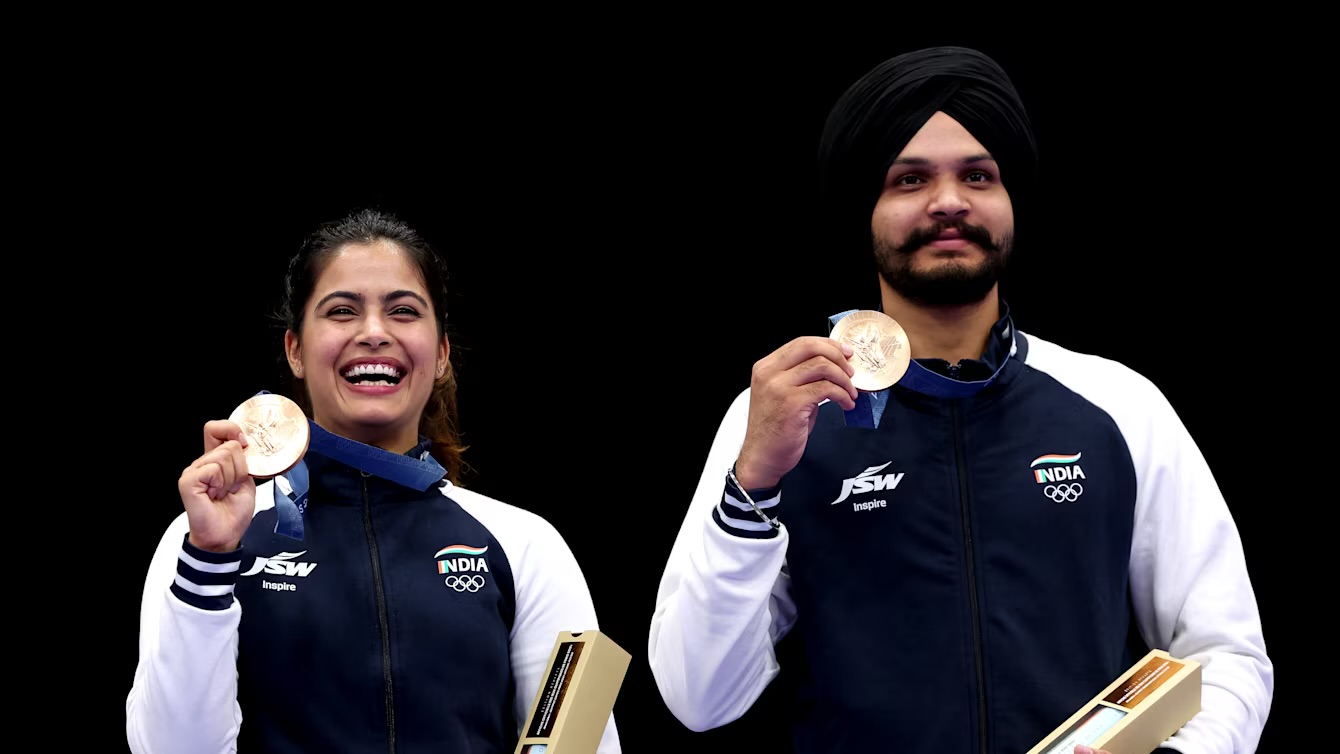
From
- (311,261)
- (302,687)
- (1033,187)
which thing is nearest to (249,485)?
(302,687)

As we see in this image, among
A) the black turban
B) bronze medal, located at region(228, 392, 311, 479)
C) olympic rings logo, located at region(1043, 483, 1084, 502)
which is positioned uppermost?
Answer: the black turban

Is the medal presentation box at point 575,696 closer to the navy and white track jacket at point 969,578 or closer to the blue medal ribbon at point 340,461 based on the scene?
the navy and white track jacket at point 969,578

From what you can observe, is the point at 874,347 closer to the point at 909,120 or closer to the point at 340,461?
the point at 909,120

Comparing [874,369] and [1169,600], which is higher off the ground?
[874,369]

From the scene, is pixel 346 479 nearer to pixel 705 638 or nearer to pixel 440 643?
pixel 440 643

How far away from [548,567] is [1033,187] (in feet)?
4.61

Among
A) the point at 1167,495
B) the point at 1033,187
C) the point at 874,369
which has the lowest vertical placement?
the point at 1167,495

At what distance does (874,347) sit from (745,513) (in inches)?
17.8

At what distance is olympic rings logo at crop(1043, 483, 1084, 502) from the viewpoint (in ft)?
10.8

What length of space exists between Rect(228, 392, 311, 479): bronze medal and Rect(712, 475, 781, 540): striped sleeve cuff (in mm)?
924

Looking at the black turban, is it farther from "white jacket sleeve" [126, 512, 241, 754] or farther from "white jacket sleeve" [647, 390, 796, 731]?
"white jacket sleeve" [126, 512, 241, 754]

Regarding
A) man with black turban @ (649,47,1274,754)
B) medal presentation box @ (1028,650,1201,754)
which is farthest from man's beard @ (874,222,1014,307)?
medal presentation box @ (1028,650,1201,754)

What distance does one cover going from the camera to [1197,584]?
3.28 meters

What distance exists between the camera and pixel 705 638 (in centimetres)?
317
